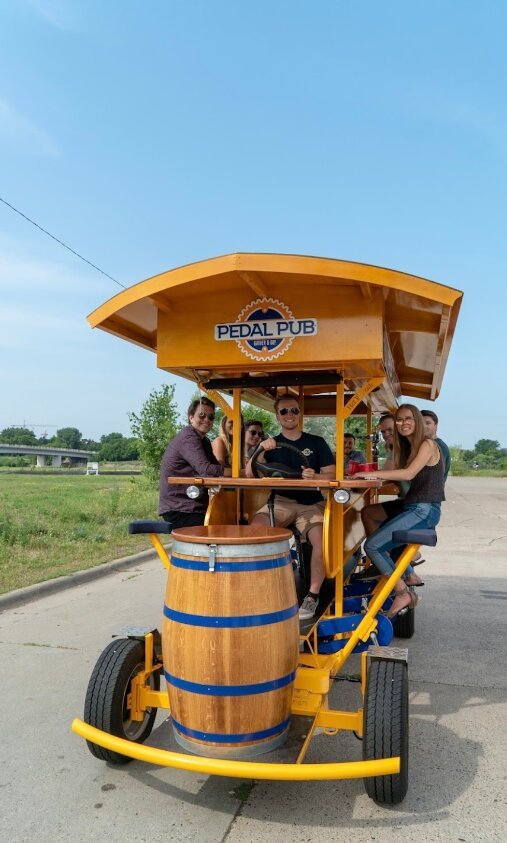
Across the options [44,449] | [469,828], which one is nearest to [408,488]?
[469,828]

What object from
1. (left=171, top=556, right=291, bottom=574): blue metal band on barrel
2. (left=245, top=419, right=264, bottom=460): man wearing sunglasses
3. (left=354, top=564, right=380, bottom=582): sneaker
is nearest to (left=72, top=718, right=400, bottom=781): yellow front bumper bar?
(left=171, top=556, right=291, bottom=574): blue metal band on barrel

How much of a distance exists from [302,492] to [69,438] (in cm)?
15214

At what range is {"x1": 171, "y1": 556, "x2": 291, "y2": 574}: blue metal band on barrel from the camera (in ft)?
9.77

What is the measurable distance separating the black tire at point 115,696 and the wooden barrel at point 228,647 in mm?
496

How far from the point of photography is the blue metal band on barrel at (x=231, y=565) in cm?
298

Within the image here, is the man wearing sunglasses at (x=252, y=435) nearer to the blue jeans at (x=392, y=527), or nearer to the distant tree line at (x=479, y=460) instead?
the blue jeans at (x=392, y=527)

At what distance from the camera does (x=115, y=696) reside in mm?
3412

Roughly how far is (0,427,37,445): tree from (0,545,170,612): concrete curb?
437ft

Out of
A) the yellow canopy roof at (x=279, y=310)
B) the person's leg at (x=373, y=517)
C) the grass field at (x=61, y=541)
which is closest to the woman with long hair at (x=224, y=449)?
the yellow canopy roof at (x=279, y=310)

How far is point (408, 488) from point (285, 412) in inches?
47.5

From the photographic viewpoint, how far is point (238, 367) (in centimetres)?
441

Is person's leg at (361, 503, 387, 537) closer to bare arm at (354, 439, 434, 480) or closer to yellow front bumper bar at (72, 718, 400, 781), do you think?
bare arm at (354, 439, 434, 480)

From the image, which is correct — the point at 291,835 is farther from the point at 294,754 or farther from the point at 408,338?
the point at 408,338

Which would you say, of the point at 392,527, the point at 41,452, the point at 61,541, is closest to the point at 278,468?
the point at 392,527
